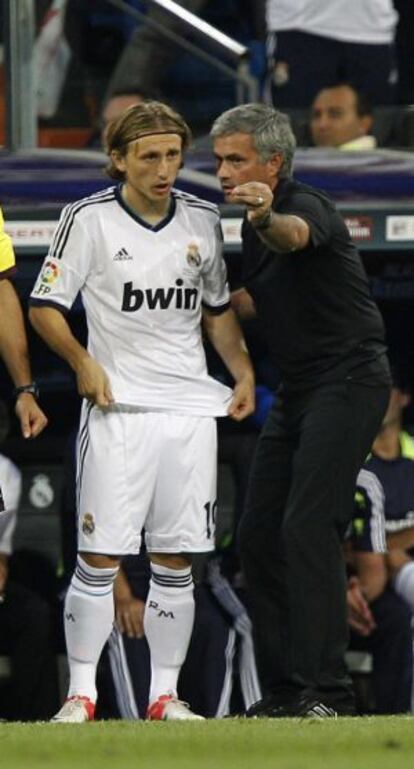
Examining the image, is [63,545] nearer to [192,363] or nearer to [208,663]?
[208,663]

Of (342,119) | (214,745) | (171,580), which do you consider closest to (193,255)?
(171,580)

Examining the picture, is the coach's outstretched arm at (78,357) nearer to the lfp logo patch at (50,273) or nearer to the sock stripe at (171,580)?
the lfp logo patch at (50,273)

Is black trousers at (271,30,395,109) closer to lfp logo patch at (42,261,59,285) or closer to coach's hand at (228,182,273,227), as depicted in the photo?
lfp logo patch at (42,261,59,285)

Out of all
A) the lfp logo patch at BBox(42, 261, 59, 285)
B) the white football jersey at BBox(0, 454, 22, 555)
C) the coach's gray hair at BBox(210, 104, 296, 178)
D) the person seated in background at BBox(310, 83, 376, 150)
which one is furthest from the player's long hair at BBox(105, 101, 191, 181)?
the person seated in background at BBox(310, 83, 376, 150)

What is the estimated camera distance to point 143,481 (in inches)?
324

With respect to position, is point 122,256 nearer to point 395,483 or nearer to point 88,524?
point 88,524

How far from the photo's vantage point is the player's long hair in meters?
8.17

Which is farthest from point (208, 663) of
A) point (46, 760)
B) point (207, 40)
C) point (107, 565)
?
point (46, 760)

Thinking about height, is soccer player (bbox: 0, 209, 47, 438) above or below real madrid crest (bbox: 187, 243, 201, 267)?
below

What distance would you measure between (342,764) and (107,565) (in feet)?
6.65

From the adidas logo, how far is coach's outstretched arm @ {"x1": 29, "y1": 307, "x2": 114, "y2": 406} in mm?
251

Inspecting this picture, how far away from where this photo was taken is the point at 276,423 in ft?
27.6

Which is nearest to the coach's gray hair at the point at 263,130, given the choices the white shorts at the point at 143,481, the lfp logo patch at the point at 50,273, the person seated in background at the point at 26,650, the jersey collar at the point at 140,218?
the jersey collar at the point at 140,218

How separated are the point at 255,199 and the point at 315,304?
0.60m
